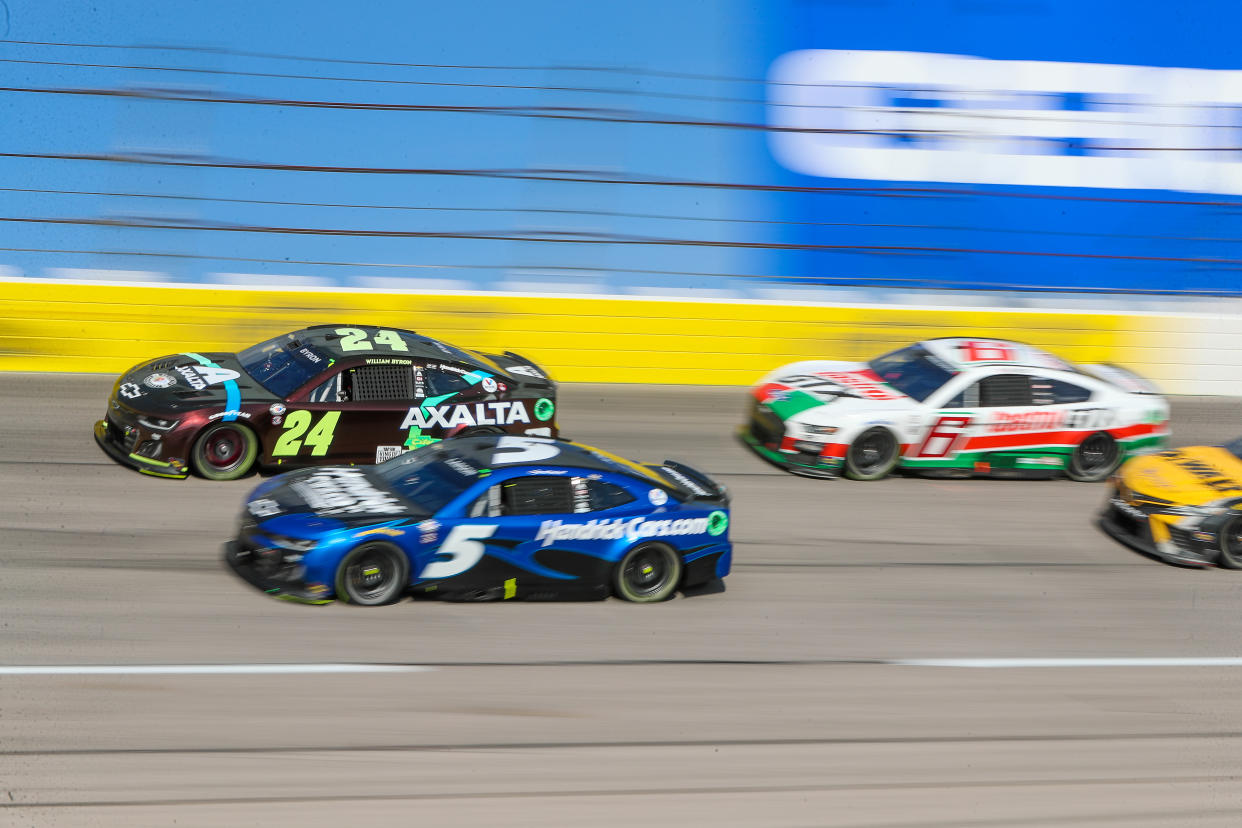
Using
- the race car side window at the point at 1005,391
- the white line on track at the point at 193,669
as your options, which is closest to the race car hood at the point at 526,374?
the race car side window at the point at 1005,391

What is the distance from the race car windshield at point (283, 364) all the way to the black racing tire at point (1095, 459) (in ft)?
23.2

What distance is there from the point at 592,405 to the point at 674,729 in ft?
23.0

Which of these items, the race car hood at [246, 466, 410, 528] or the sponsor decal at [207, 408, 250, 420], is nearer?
the race car hood at [246, 466, 410, 528]

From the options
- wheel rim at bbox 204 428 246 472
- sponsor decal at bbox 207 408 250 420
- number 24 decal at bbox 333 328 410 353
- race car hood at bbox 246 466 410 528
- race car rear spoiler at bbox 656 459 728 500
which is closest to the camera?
race car hood at bbox 246 466 410 528

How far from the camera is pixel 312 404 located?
34.3 ft

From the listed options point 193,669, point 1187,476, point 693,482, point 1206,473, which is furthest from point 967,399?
point 193,669

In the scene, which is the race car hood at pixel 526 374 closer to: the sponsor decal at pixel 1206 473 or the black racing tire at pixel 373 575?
the black racing tire at pixel 373 575

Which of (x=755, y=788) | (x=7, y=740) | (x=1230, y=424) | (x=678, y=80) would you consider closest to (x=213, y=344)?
(x=678, y=80)

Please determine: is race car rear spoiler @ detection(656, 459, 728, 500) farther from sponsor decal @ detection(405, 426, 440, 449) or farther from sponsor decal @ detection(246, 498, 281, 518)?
sponsor decal @ detection(246, 498, 281, 518)

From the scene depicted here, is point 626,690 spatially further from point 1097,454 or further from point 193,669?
point 1097,454

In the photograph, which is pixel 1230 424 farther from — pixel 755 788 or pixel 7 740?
pixel 7 740

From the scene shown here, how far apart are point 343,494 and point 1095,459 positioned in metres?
7.61

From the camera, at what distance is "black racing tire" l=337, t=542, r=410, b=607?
798 centimetres

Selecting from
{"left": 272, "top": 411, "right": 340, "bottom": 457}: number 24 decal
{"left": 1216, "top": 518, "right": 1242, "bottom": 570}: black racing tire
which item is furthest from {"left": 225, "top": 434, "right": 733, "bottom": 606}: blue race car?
{"left": 1216, "top": 518, "right": 1242, "bottom": 570}: black racing tire
